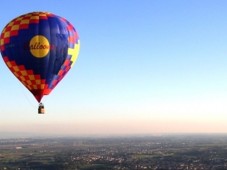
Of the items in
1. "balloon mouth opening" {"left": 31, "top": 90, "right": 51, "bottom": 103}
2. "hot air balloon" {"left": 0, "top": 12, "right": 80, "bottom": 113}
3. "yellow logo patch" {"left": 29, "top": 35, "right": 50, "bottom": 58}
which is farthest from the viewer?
"balloon mouth opening" {"left": 31, "top": 90, "right": 51, "bottom": 103}

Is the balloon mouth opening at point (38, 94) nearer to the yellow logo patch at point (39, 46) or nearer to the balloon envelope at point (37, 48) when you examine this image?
the balloon envelope at point (37, 48)

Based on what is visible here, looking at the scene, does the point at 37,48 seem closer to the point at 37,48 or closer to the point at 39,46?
the point at 37,48

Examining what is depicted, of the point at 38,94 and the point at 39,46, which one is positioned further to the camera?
the point at 38,94

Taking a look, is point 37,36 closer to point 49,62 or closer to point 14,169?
point 49,62

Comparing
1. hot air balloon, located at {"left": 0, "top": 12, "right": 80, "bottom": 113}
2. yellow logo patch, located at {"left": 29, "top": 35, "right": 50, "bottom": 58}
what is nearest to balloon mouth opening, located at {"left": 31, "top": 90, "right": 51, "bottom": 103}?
hot air balloon, located at {"left": 0, "top": 12, "right": 80, "bottom": 113}

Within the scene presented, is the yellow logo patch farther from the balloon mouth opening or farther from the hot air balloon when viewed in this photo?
the balloon mouth opening

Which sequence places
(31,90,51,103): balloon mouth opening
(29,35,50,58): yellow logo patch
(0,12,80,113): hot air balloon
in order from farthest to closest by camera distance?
(31,90,51,103): balloon mouth opening < (0,12,80,113): hot air balloon < (29,35,50,58): yellow logo patch

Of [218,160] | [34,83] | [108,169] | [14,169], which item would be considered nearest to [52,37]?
[34,83]

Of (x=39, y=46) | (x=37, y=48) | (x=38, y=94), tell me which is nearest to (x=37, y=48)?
(x=37, y=48)

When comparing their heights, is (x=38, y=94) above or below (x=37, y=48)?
below
